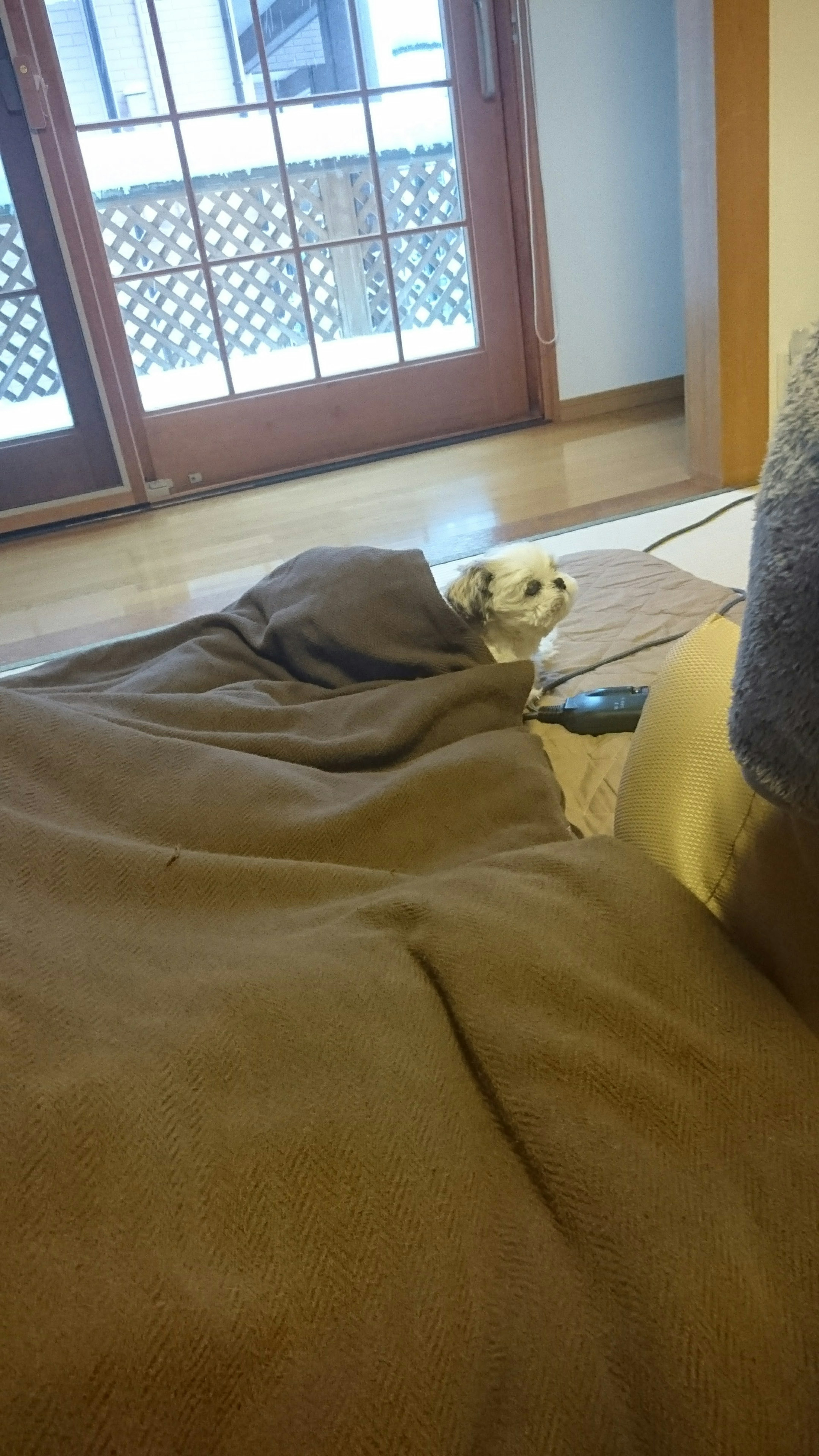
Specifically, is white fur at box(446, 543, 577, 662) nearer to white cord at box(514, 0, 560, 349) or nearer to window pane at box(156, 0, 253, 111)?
white cord at box(514, 0, 560, 349)

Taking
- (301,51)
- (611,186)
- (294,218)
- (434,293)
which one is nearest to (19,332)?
(294,218)

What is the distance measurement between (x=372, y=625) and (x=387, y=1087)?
35.9 inches

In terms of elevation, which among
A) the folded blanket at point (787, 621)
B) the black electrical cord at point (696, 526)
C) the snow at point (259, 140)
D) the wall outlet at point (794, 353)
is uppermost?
the snow at point (259, 140)

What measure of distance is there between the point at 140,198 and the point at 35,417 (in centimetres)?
71

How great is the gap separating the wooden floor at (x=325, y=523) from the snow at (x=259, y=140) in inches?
36.2

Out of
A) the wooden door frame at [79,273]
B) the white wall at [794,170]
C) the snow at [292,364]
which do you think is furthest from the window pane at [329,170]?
the white wall at [794,170]

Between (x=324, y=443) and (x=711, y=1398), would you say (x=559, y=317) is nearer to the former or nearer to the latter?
(x=324, y=443)

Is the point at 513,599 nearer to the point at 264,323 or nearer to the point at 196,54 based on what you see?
the point at 264,323

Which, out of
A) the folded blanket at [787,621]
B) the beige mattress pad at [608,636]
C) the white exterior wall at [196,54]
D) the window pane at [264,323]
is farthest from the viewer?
the window pane at [264,323]

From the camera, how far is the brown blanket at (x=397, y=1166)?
1.42ft

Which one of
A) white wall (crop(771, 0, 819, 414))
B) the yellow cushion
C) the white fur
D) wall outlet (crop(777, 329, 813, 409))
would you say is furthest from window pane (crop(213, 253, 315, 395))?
wall outlet (crop(777, 329, 813, 409))

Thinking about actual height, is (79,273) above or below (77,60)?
below

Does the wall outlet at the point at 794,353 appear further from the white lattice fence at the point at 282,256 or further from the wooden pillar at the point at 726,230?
the white lattice fence at the point at 282,256

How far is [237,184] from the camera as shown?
2.91m
